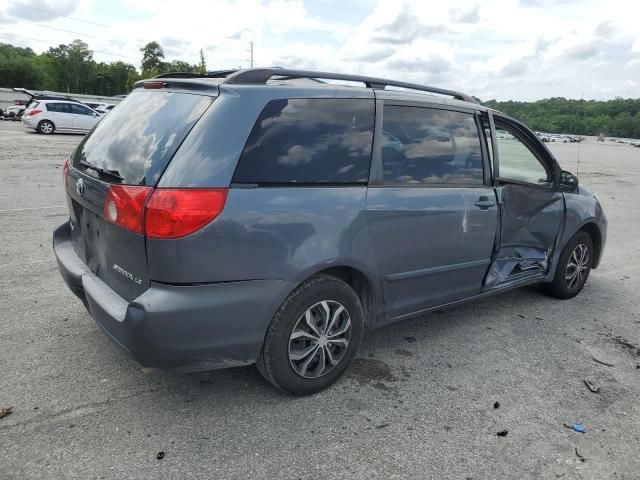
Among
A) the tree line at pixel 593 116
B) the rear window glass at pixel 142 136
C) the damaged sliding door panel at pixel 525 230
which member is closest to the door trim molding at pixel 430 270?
the damaged sliding door panel at pixel 525 230

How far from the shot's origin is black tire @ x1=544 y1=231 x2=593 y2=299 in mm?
4926

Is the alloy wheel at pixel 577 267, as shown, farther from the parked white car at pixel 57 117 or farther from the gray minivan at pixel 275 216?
the parked white car at pixel 57 117

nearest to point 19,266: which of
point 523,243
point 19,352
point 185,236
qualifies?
point 19,352

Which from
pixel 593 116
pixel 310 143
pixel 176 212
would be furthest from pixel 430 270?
pixel 593 116

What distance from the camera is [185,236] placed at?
2.53 m

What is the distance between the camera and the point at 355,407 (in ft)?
9.99

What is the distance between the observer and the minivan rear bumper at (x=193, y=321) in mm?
2551

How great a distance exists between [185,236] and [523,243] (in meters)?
3.12

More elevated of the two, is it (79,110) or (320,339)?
(79,110)

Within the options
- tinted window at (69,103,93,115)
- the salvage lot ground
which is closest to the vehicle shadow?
the salvage lot ground

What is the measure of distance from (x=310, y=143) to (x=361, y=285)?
3.12 ft

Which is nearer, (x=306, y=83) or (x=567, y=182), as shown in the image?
(x=306, y=83)

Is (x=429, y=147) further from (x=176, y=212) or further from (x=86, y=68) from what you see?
(x=86, y=68)

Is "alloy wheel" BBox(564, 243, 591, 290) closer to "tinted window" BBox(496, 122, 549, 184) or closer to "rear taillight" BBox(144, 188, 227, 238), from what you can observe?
"tinted window" BBox(496, 122, 549, 184)
